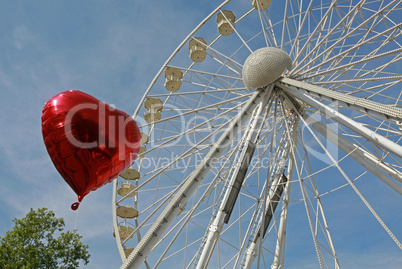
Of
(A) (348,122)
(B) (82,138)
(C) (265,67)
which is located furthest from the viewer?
(C) (265,67)

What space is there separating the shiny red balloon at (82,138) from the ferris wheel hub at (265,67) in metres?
5.19

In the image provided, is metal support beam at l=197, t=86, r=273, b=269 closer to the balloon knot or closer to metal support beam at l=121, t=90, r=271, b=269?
metal support beam at l=121, t=90, r=271, b=269

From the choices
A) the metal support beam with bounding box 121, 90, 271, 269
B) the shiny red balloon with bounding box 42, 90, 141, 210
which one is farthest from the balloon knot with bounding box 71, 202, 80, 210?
the metal support beam with bounding box 121, 90, 271, 269

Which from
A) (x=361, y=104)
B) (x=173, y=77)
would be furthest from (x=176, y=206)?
(x=173, y=77)

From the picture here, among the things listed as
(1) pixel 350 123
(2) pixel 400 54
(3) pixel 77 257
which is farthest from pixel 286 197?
(3) pixel 77 257

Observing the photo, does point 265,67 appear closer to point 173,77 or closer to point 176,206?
point 173,77

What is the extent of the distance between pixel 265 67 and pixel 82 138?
6278mm

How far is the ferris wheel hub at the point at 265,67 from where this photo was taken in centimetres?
1098

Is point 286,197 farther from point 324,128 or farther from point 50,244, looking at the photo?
point 50,244

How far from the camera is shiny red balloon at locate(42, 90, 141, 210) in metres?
6.77

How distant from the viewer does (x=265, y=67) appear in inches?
435

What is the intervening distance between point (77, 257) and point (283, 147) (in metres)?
10.6

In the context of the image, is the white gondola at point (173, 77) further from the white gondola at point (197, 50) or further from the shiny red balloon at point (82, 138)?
the shiny red balloon at point (82, 138)

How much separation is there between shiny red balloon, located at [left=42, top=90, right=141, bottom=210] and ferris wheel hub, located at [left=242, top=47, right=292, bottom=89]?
5190 millimetres
